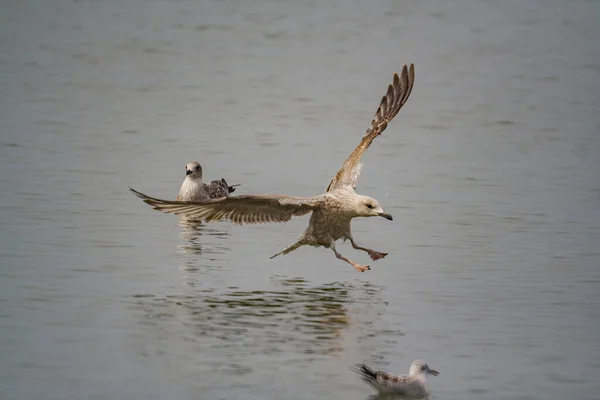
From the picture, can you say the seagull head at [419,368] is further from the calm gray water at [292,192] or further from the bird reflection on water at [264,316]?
the bird reflection on water at [264,316]

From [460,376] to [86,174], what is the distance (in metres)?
7.48

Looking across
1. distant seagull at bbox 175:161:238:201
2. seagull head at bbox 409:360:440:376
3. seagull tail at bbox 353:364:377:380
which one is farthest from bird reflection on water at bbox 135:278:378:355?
distant seagull at bbox 175:161:238:201

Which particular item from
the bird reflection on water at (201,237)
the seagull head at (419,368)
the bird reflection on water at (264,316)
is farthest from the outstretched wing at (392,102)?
the seagull head at (419,368)

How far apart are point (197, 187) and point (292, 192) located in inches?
42.1

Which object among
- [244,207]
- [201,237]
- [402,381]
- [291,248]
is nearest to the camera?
[402,381]

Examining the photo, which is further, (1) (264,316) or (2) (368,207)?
(2) (368,207)

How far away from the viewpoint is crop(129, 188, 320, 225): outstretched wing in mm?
10407

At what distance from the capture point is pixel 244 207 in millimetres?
10688

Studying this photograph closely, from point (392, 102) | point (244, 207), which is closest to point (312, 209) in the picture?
point (244, 207)

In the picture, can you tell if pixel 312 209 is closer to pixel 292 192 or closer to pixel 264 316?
pixel 264 316

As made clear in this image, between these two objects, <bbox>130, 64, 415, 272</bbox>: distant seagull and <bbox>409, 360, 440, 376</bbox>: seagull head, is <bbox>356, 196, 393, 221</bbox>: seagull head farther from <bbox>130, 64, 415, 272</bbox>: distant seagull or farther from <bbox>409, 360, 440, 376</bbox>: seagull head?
<bbox>409, 360, 440, 376</bbox>: seagull head

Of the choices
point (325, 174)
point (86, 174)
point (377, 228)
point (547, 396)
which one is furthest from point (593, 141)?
point (547, 396)

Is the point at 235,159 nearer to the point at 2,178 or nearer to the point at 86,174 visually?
the point at 86,174

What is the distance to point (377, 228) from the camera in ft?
43.0
